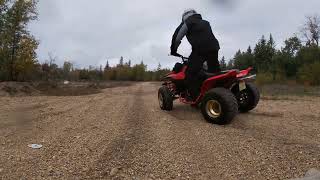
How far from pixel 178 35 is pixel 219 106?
2.04 meters

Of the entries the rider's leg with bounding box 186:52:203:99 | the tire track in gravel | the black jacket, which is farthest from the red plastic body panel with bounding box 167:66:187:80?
the tire track in gravel

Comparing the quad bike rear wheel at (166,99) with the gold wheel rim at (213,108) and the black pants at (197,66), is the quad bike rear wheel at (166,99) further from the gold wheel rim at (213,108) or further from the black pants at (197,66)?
the gold wheel rim at (213,108)

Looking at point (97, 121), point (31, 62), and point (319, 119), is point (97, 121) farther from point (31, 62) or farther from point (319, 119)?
point (31, 62)

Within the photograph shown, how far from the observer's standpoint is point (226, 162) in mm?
4641

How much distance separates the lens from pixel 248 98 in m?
8.41

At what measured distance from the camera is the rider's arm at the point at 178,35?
27.2 feet

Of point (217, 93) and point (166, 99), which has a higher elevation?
point (217, 93)

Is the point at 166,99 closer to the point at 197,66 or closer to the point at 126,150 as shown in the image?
the point at 197,66

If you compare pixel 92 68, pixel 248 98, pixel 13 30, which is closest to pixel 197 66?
pixel 248 98

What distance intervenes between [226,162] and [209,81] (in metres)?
3.41

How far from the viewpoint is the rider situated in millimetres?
8062

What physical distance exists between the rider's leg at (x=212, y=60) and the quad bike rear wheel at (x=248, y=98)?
744 millimetres

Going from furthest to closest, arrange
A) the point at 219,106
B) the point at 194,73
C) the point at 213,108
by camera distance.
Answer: the point at 194,73, the point at 213,108, the point at 219,106

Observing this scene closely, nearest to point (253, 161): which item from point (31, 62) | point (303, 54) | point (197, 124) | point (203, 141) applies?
point (203, 141)
